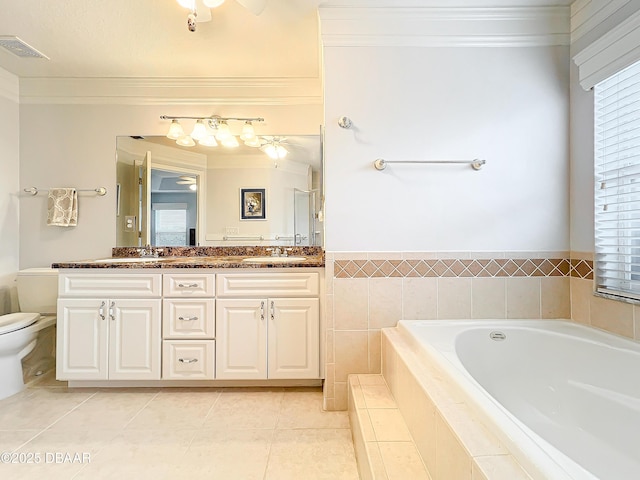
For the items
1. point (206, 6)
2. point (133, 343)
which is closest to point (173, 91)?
point (206, 6)

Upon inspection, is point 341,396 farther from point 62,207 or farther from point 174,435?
point 62,207

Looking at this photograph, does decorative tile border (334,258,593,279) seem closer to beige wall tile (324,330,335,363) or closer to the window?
beige wall tile (324,330,335,363)

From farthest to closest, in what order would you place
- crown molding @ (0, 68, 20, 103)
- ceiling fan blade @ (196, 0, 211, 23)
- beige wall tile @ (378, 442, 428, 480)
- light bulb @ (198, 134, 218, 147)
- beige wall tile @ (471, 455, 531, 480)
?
1. light bulb @ (198, 134, 218, 147)
2. crown molding @ (0, 68, 20, 103)
3. ceiling fan blade @ (196, 0, 211, 23)
4. beige wall tile @ (378, 442, 428, 480)
5. beige wall tile @ (471, 455, 531, 480)

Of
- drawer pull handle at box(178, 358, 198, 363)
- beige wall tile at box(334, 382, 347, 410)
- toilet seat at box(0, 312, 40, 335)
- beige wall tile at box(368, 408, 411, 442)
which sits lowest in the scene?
beige wall tile at box(334, 382, 347, 410)

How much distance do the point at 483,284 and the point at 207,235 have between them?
2062 millimetres

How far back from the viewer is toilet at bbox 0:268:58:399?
1.98 m

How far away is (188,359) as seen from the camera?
2.02 meters

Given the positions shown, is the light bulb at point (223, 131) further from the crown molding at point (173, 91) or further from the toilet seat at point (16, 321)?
the toilet seat at point (16, 321)

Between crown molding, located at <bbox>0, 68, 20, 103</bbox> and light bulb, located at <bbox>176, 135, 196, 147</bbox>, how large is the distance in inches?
52.7

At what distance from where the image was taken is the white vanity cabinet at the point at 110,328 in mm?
2021

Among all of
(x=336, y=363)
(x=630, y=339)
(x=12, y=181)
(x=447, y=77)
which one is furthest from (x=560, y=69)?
(x=12, y=181)

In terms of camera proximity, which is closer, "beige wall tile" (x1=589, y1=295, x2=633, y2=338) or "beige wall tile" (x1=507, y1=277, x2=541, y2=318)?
Result: "beige wall tile" (x1=589, y1=295, x2=633, y2=338)

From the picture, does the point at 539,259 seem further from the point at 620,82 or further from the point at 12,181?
the point at 12,181

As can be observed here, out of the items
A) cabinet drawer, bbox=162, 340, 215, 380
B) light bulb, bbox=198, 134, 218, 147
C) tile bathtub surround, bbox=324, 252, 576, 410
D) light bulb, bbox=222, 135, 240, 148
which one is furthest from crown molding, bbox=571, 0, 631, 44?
cabinet drawer, bbox=162, 340, 215, 380
